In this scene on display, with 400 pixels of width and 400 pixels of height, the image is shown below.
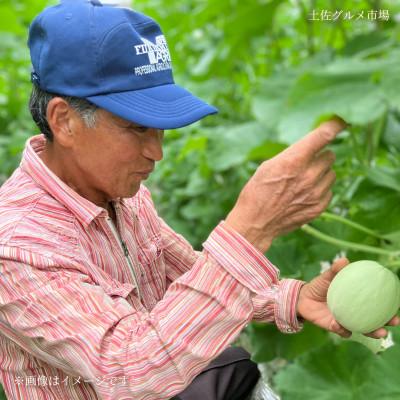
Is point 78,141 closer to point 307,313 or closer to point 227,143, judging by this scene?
point 307,313

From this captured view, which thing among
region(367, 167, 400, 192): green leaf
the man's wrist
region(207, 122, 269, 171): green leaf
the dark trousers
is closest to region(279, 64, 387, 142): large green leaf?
region(367, 167, 400, 192): green leaf

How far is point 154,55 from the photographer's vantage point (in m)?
1.37

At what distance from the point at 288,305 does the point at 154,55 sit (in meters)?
0.62

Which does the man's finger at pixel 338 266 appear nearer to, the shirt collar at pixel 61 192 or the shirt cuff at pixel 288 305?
the shirt cuff at pixel 288 305

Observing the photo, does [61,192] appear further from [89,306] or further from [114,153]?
[89,306]

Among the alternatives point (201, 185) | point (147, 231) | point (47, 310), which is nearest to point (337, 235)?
point (147, 231)

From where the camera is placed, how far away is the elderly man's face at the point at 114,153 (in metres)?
1.33

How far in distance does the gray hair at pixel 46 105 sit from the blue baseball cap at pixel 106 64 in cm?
2

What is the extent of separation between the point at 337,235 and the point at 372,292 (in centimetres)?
63

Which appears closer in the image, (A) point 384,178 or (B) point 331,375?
(B) point 331,375

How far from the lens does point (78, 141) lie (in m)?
1.34

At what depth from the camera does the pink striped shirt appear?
47.3 inches

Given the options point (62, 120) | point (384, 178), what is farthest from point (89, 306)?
point (384, 178)

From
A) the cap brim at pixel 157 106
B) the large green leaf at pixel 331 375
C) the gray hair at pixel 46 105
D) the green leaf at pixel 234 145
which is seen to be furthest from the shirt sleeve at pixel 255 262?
the green leaf at pixel 234 145
